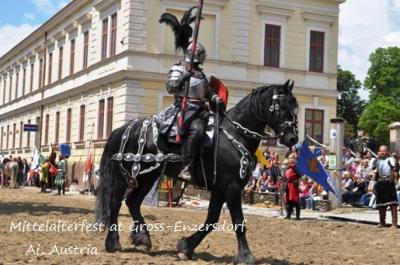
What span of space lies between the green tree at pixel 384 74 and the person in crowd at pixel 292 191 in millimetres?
49536

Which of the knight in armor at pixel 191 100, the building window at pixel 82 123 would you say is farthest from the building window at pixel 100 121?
the knight in armor at pixel 191 100

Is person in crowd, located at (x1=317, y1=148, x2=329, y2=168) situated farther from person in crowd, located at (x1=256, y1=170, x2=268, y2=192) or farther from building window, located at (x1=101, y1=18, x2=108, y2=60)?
building window, located at (x1=101, y1=18, x2=108, y2=60)

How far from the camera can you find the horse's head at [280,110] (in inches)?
335

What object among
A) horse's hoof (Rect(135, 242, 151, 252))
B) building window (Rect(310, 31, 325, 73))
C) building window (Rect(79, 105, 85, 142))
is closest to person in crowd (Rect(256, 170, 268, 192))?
building window (Rect(310, 31, 325, 73))

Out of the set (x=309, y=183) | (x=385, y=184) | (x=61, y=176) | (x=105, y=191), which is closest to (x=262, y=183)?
(x=309, y=183)

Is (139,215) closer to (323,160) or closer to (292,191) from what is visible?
(292,191)

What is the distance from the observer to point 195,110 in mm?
8828

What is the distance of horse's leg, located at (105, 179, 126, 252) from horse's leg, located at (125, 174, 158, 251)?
176mm

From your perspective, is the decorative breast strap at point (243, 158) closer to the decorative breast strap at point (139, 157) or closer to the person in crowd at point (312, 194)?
the decorative breast strap at point (139, 157)

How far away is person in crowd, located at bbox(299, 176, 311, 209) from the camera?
69.9ft

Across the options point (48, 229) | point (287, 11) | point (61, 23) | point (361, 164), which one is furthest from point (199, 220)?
point (61, 23)

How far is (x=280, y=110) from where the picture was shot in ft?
28.2

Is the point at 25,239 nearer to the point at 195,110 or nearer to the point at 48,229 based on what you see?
the point at 48,229

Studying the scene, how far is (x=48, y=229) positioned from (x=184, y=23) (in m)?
4.26
